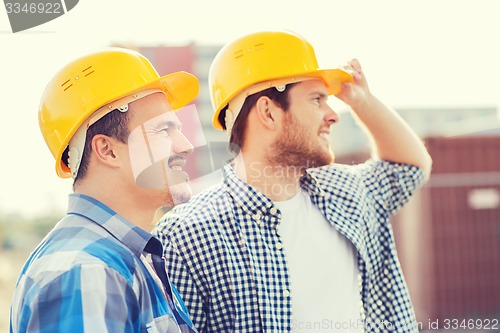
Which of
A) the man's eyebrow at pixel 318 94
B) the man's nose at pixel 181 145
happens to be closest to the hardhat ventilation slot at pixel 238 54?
the man's eyebrow at pixel 318 94

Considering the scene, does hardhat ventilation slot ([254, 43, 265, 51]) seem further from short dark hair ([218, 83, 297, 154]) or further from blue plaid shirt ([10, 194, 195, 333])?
blue plaid shirt ([10, 194, 195, 333])

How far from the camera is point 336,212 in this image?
316 centimetres

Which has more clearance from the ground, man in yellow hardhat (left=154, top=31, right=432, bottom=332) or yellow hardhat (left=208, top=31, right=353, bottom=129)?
yellow hardhat (left=208, top=31, right=353, bottom=129)

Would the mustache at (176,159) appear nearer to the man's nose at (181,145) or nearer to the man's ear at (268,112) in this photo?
the man's nose at (181,145)

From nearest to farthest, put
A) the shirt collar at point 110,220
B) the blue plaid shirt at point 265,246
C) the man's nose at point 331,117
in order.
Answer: the shirt collar at point 110,220, the blue plaid shirt at point 265,246, the man's nose at point 331,117

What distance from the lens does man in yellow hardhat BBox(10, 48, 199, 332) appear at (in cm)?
171

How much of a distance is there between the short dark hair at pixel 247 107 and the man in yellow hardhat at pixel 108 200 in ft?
2.41

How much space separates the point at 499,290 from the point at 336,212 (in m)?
8.87

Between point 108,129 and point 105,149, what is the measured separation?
0.08 metres

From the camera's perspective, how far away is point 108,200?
2113 millimetres

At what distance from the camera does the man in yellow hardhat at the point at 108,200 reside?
1.71 meters

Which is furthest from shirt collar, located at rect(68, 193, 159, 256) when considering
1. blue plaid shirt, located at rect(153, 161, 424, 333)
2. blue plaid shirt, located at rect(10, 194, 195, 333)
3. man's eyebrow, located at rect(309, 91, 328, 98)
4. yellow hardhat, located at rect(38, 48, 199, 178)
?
man's eyebrow, located at rect(309, 91, 328, 98)

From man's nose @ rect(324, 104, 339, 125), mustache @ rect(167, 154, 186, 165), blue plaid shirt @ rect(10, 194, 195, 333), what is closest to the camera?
blue plaid shirt @ rect(10, 194, 195, 333)

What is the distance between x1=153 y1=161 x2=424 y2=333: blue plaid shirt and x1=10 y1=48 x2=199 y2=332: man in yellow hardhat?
22.4 inches
